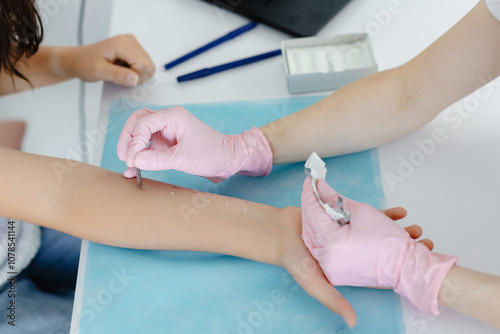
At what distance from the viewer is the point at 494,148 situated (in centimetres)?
85

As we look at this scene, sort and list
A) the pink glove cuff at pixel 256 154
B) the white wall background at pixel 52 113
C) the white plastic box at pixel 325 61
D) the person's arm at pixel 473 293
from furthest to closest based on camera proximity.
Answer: the white wall background at pixel 52 113 → the white plastic box at pixel 325 61 → the pink glove cuff at pixel 256 154 → the person's arm at pixel 473 293

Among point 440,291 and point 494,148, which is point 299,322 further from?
point 494,148

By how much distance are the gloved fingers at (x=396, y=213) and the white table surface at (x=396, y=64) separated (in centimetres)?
4

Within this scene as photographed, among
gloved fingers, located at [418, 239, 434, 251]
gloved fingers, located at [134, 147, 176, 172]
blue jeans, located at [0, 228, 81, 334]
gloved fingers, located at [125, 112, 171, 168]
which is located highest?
gloved fingers, located at [125, 112, 171, 168]

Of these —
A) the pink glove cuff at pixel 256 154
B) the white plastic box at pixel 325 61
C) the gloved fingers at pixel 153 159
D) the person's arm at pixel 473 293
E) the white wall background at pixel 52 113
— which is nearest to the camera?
the person's arm at pixel 473 293

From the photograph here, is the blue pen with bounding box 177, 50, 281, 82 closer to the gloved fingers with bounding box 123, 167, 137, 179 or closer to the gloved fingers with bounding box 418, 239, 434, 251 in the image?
the gloved fingers with bounding box 123, 167, 137, 179

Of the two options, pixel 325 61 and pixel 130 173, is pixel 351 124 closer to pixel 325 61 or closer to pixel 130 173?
pixel 325 61

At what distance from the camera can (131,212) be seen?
799 mm

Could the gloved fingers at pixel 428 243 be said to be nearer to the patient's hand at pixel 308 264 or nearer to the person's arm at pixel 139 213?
the patient's hand at pixel 308 264

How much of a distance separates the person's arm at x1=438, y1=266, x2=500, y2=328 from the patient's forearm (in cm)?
26

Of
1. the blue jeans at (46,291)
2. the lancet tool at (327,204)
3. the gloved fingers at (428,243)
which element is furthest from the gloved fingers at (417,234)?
the blue jeans at (46,291)

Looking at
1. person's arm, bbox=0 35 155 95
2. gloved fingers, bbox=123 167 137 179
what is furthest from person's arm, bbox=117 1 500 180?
person's arm, bbox=0 35 155 95

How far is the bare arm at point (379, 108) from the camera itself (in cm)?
83

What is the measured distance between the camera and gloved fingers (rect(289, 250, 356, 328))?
0.64m
